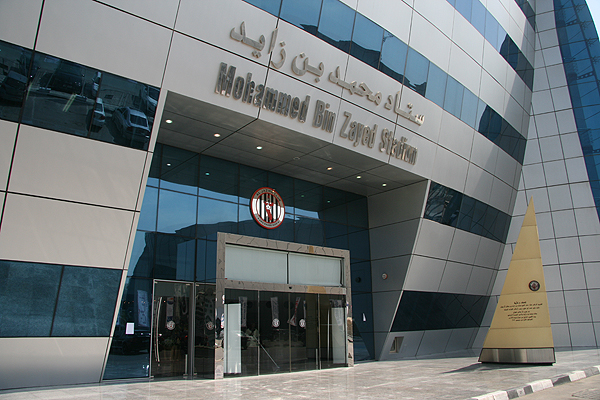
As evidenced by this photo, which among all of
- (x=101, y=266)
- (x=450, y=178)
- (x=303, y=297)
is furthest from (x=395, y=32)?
(x=101, y=266)

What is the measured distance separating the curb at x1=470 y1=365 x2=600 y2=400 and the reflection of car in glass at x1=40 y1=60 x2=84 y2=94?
10.2 meters

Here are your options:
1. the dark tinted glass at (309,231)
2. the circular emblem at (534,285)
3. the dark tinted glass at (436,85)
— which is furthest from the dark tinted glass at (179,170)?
the circular emblem at (534,285)

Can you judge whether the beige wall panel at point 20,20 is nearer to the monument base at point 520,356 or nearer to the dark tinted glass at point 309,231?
the dark tinted glass at point 309,231

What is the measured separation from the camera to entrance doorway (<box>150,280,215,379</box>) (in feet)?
42.4

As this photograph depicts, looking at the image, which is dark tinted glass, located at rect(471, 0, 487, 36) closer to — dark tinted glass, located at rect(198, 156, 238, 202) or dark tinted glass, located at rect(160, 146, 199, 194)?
dark tinted glass, located at rect(198, 156, 238, 202)

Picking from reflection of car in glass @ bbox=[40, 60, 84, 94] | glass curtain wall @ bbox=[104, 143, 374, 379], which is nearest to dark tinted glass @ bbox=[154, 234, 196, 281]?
glass curtain wall @ bbox=[104, 143, 374, 379]

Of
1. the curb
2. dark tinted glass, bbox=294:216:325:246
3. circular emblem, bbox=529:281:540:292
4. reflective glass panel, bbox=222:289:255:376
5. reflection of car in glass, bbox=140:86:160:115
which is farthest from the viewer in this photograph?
dark tinted glass, bbox=294:216:325:246

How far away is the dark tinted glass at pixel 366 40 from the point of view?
1430 cm

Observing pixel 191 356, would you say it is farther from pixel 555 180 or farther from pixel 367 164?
pixel 555 180

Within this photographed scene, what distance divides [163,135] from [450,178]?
457 inches

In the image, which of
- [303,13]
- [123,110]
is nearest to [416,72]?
[303,13]

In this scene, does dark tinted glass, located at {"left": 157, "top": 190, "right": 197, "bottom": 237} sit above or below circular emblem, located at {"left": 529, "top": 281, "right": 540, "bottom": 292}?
above

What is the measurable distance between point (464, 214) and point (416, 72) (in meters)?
7.13

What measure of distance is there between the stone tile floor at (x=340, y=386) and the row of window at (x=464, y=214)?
21.3 ft
